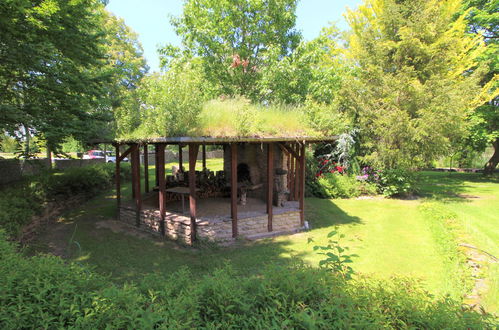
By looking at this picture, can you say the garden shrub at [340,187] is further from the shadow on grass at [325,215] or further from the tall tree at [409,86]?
the tall tree at [409,86]

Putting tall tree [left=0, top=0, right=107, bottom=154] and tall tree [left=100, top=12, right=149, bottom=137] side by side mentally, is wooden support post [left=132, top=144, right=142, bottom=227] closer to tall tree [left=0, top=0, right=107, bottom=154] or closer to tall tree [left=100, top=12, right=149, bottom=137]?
tall tree [left=100, top=12, right=149, bottom=137]

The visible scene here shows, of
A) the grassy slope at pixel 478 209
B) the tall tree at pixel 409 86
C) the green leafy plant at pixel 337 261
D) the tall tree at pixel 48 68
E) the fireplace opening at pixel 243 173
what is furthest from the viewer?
the tall tree at pixel 409 86

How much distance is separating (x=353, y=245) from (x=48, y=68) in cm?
1035

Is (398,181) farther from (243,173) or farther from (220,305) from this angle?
(220,305)

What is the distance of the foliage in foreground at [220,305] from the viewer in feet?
7.62

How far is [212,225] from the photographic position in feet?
26.5

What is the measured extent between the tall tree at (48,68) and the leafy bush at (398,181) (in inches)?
544

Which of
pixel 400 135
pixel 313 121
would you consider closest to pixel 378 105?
pixel 400 135

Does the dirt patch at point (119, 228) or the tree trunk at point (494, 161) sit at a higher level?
the tree trunk at point (494, 161)

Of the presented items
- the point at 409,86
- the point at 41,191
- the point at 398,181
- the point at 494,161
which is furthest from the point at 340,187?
the point at 494,161

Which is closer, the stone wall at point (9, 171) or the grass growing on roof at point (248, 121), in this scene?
the grass growing on roof at point (248, 121)

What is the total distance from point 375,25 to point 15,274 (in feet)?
60.1

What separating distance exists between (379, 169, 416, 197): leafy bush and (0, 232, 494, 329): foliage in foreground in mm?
12972

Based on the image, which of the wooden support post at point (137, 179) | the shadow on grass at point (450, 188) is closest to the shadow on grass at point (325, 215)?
the wooden support post at point (137, 179)
